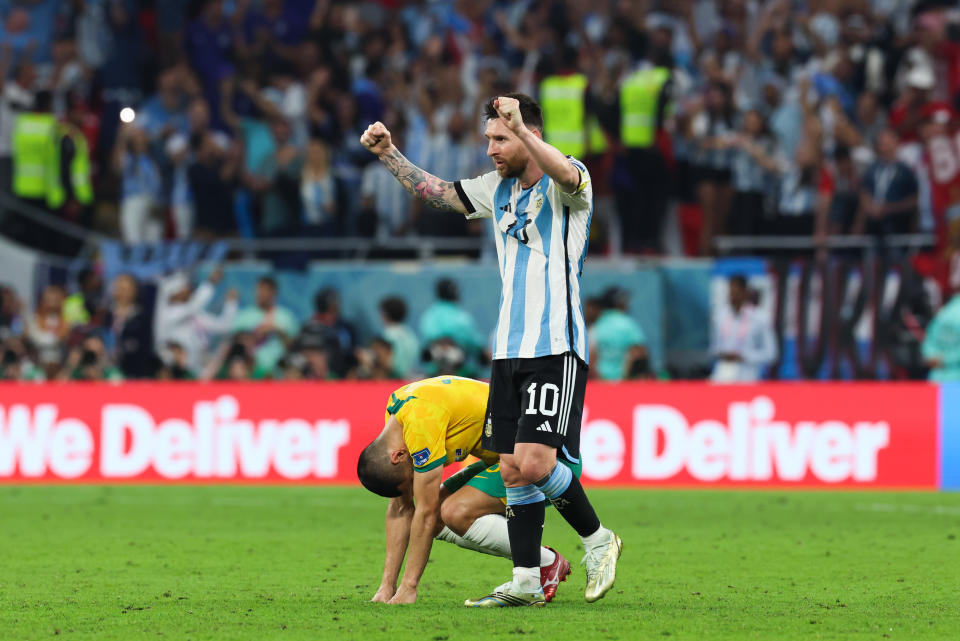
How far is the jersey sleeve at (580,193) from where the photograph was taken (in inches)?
269

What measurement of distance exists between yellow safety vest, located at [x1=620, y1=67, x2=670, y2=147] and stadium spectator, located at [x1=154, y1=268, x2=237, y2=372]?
5.04 m

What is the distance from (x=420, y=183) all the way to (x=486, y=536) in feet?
5.91

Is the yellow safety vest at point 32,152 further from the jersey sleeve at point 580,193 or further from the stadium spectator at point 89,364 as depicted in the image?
the jersey sleeve at point 580,193

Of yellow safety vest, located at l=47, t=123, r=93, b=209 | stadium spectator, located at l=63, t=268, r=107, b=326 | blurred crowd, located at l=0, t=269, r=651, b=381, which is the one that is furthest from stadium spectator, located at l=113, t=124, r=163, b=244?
blurred crowd, located at l=0, t=269, r=651, b=381

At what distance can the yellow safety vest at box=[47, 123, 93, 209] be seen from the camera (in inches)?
800

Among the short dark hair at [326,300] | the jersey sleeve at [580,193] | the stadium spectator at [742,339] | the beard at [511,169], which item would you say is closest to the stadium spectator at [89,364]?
the short dark hair at [326,300]

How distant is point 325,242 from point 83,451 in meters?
4.37

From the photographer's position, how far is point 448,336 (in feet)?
53.6

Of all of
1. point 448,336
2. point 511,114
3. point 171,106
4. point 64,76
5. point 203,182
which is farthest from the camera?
point 64,76

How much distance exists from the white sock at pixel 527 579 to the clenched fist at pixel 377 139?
2.08m

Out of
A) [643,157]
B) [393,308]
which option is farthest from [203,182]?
[643,157]

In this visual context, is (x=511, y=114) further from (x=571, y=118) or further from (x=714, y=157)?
(x=714, y=157)

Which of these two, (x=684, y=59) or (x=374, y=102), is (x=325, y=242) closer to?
(x=374, y=102)

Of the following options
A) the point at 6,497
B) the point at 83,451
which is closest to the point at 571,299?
the point at 6,497
